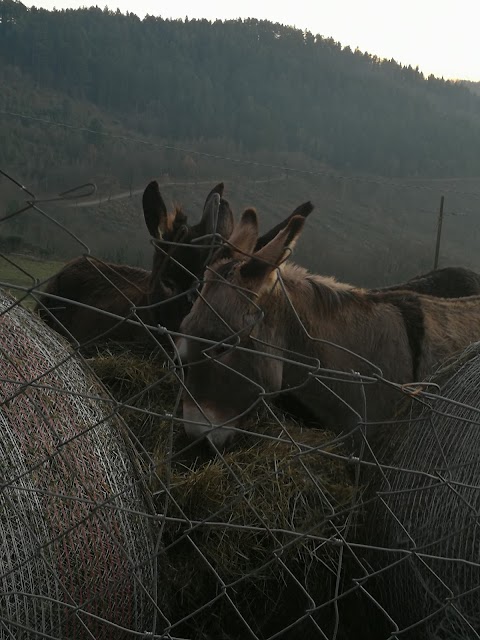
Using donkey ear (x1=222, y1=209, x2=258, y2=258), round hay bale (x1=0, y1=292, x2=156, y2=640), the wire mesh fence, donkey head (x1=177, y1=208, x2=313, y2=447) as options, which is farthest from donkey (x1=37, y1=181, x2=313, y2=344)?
round hay bale (x1=0, y1=292, x2=156, y2=640)

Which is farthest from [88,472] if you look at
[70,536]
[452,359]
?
[452,359]

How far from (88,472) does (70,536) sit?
0.26 metres

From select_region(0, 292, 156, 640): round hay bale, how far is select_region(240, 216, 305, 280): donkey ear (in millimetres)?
1275

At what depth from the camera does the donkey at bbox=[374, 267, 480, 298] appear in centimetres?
728

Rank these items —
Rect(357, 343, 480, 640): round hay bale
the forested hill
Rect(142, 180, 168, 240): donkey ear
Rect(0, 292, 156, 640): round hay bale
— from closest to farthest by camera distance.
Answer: Rect(0, 292, 156, 640): round hay bale, Rect(357, 343, 480, 640): round hay bale, Rect(142, 180, 168, 240): donkey ear, the forested hill

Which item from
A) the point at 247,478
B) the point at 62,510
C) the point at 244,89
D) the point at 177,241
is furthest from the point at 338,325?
the point at 244,89

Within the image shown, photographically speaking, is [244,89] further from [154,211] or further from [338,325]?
[338,325]

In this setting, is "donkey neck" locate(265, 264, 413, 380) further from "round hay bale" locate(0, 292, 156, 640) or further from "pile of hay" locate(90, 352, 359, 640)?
"round hay bale" locate(0, 292, 156, 640)

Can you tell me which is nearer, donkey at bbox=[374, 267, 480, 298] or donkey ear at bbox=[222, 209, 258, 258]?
donkey ear at bbox=[222, 209, 258, 258]

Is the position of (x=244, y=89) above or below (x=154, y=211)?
above

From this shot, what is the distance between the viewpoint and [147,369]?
516 centimetres

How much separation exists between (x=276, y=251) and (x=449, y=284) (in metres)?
3.70

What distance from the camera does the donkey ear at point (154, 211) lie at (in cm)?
684

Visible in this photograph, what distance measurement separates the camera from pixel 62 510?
2844 mm
